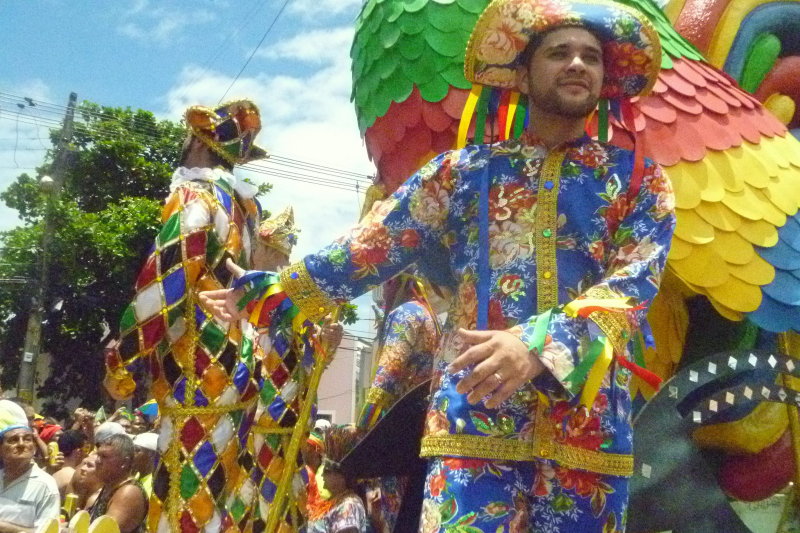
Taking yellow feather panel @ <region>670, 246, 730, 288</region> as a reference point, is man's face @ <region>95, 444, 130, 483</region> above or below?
below

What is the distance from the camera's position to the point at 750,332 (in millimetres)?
3068

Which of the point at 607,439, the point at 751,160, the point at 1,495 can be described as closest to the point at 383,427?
the point at 607,439

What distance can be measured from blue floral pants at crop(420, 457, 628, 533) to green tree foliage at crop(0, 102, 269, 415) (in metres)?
14.5

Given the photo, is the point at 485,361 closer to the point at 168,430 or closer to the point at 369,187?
the point at 168,430

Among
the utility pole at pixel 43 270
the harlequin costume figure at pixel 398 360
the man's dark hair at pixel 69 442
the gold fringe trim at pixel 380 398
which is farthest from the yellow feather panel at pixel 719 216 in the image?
the utility pole at pixel 43 270

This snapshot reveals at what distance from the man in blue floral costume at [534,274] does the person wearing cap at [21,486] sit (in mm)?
2737

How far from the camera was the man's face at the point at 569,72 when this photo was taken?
180 centimetres

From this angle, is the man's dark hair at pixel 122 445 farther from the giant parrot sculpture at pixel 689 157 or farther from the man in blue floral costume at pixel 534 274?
the man in blue floral costume at pixel 534 274

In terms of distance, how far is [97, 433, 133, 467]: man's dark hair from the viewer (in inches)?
148

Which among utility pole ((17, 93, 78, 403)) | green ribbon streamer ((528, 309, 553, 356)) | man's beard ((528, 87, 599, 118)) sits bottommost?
green ribbon streamer ((528, 309, 553, 356))

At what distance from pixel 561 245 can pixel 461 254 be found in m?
0.23

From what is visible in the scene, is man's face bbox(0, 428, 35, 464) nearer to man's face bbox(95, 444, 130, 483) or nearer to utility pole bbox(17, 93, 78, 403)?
man's face bbox(95, 444, 130, 483)

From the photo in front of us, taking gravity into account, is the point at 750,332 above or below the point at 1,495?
above

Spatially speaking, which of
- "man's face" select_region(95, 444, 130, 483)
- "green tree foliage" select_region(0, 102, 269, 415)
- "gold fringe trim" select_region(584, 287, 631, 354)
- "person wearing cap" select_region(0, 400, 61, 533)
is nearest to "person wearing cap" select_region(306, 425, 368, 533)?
"man's face" select_region(95, 444, 130, 483)
